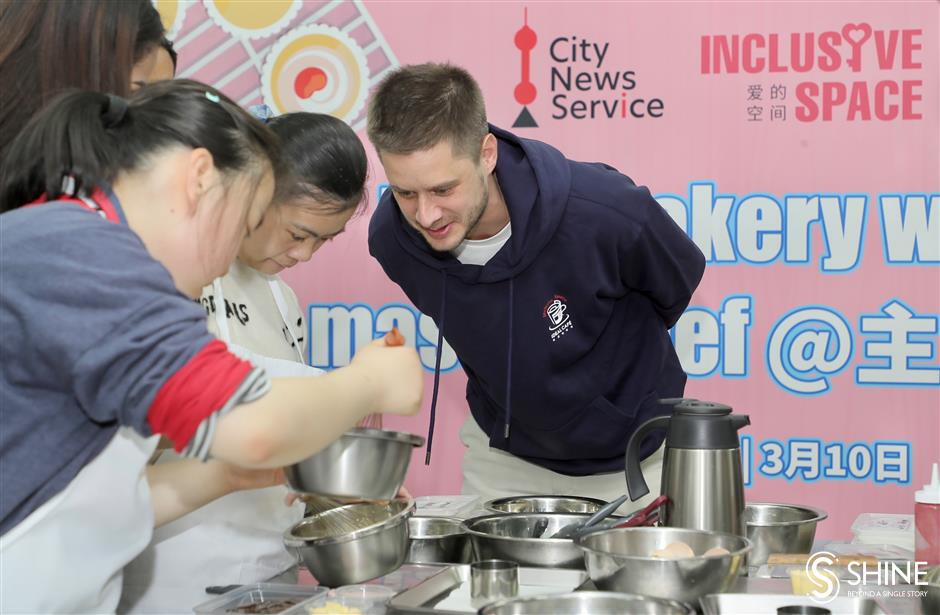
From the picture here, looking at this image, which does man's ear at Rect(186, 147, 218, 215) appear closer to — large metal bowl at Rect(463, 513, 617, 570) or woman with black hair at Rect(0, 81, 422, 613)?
woman with black hair at Rect(0, 81, 422, 613)

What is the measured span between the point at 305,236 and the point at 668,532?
3.28ft

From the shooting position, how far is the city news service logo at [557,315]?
2.47 m

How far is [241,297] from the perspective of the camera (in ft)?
7.39

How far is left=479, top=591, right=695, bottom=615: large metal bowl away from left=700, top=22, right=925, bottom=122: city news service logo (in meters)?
2.18

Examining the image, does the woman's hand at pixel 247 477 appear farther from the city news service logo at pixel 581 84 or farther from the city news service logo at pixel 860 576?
the city news service logo at pixel 581 84

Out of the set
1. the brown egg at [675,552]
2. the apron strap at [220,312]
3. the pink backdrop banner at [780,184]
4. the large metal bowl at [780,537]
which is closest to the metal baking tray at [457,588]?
the brown egg at [675,552]

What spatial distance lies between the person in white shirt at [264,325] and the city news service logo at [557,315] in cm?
Answer: 52

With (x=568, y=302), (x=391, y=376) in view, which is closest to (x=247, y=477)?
(x=391, y=376)

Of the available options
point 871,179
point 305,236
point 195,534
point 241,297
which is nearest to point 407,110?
point 305,236

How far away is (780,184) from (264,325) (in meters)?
1.72

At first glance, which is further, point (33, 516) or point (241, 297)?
point (241, 297)

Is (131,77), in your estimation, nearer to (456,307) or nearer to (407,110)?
(407,110)

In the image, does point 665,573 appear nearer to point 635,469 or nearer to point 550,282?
point 635,469

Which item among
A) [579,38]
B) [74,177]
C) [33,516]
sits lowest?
[33,516]
